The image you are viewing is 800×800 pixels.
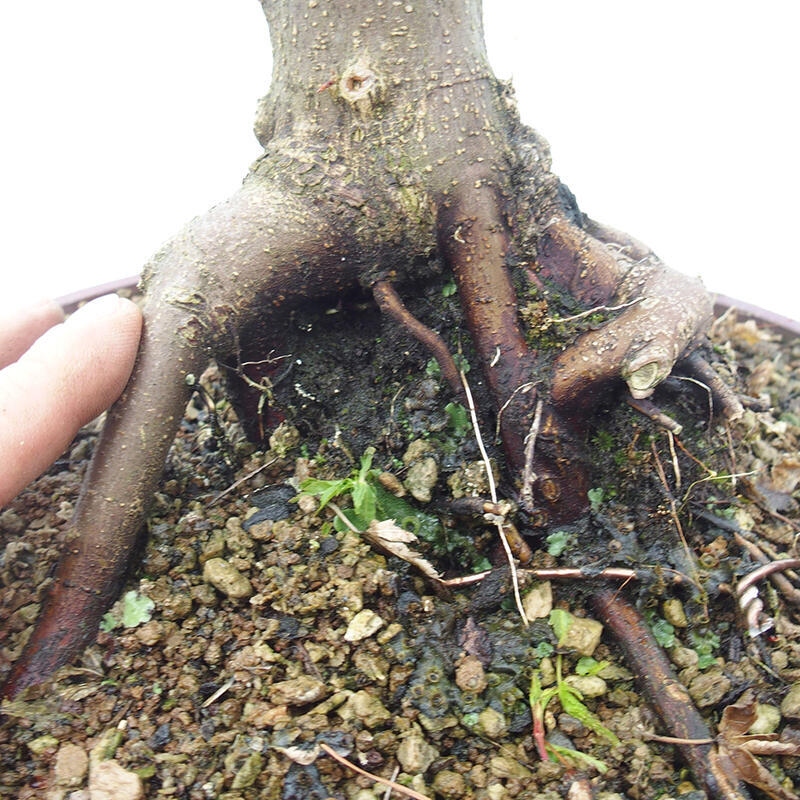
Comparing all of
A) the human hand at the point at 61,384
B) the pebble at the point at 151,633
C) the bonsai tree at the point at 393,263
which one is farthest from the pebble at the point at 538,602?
the human hand at the point at 61,384

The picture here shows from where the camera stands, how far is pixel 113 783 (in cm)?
82

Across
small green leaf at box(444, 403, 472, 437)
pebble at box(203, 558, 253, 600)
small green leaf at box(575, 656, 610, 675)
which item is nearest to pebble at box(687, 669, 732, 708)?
small green leaf at box(575, 656, 610, 675)

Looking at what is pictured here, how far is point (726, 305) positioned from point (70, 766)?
1642mm

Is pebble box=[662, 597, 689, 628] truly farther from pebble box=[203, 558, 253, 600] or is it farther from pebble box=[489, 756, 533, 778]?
pebble box=[203, 558, 253, 600]

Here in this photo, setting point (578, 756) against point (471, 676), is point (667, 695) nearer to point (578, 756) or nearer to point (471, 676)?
point (578, 756)

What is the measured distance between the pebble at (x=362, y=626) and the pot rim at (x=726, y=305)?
111cm

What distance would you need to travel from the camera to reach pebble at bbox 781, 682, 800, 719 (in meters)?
0.90

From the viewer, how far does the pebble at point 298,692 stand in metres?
0.86

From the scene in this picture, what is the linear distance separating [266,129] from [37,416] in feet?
1.96

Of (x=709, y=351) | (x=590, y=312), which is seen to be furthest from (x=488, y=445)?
(x=709, y=351)

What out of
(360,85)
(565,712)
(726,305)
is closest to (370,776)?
(565,712)

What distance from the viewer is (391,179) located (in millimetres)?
1049

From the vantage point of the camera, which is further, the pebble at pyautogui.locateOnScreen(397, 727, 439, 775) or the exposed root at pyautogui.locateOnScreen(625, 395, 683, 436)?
the exposed root at pyautogui.locateOnScreen(625, 395, 683, 436)

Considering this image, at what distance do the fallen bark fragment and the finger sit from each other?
41.0 inches
